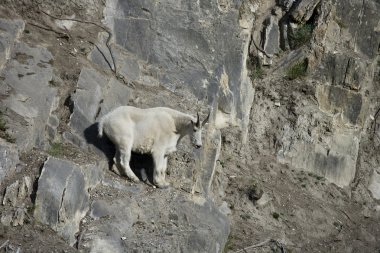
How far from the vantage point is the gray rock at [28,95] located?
1561cm

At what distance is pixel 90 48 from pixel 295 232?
730cm

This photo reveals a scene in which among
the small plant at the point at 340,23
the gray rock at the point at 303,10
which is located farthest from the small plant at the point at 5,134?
the small plant at the point at 340,23

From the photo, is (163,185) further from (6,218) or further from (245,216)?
(6,218)

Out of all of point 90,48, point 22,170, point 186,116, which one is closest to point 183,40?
point 90,48

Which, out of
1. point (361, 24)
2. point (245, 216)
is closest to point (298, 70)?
point (361, 24)

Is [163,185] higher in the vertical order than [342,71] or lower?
lower

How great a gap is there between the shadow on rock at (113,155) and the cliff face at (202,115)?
0.04 m

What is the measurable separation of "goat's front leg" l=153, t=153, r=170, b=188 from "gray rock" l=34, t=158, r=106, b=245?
78.2 inches

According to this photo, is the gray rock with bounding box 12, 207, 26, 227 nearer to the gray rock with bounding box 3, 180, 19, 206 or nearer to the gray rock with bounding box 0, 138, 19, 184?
the gray rock with bounding box 3, 180, 19, 206

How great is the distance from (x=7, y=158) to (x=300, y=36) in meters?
12.8

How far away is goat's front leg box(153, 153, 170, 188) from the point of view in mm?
17188

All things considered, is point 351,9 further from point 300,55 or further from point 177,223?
point 177,223

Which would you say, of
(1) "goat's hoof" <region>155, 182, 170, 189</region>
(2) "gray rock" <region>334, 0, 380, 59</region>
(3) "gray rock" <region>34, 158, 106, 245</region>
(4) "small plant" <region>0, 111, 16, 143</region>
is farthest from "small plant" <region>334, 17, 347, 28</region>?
(4) "small plant" <region>0, 111, 16, 143</region>

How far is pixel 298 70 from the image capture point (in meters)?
24.5
